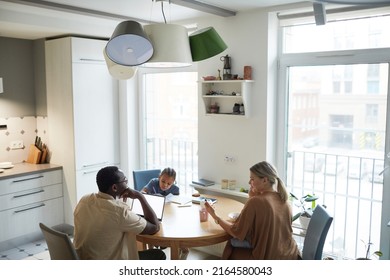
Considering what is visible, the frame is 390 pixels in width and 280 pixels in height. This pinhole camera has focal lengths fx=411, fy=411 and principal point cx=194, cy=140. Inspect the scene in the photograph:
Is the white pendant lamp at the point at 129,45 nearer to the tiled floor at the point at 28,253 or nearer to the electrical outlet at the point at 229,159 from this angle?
the electrical outlet at the point at 229,159

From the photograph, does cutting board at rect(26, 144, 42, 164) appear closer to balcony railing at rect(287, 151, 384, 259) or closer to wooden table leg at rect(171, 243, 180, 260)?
wooden table leg at rect(171, 243, 180, 260)

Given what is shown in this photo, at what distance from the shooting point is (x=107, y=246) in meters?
2.33

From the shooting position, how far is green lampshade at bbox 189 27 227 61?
2400 mm

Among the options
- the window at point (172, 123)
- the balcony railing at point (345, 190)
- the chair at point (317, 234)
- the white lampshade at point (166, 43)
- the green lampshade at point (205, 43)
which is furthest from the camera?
the window at point (172, 123)

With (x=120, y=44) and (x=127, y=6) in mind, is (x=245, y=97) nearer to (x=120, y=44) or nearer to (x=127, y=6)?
(x=127, y=6)

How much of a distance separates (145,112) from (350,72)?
249 centimetres

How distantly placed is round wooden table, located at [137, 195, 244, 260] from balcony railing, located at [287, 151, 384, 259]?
0.83 m

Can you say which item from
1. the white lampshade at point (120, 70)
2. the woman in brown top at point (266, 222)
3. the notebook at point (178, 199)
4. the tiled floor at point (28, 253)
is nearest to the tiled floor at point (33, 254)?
the tiled floor at point (28, 253)

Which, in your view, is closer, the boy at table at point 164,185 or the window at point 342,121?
the window at point 342,121

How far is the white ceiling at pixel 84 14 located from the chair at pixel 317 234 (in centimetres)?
177

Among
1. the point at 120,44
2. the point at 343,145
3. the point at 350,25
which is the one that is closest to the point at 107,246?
the point at 120,44

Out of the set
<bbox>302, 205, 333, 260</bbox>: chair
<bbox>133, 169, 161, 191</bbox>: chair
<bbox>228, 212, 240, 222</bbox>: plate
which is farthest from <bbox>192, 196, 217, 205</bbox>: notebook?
<bbox>302, 205, 333, 260</bbox>: chair

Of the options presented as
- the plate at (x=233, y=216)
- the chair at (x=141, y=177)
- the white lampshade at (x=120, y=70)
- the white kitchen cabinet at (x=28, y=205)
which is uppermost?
the white lampshade at (x=120, y=70)

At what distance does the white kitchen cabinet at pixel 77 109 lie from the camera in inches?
173
